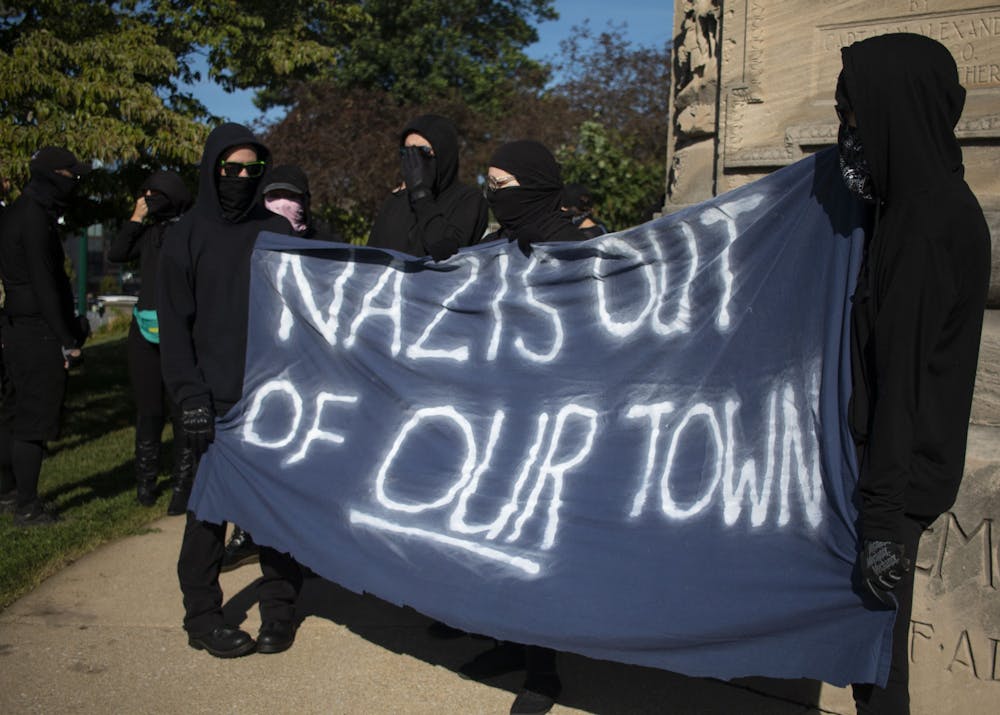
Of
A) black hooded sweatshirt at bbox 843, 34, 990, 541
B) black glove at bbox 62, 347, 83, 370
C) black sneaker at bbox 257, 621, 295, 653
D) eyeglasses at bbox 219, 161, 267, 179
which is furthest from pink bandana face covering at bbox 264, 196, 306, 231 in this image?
black hooded sweatshirt at bbox 843, 34, 990, 541

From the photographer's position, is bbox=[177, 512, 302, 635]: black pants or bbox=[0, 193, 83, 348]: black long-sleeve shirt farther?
bbox=[0, 193, 83, 348]: black long-sleeve shirt

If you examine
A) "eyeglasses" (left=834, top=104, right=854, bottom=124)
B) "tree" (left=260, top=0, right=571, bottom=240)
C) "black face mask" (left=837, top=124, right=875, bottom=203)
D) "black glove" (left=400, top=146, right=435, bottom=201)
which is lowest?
"black face mask" (left=837, top=124, right=875, bottom=203)

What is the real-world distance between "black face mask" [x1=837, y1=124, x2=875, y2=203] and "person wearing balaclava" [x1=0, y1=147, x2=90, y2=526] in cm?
476

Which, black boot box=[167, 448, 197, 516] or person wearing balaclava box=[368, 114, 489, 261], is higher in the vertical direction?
person wearing balaclava box=[368, 114, 489, 261]

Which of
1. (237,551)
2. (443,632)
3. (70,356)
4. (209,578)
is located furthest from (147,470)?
(443,632)

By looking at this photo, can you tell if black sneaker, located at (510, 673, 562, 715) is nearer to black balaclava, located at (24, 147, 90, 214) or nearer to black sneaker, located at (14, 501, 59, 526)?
black sneaker, located at (14, 501, 59, 526)

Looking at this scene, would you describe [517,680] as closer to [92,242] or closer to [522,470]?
[522,470]

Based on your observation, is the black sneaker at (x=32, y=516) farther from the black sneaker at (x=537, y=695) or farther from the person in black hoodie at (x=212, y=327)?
the black sneaker at (x=537, y=695)

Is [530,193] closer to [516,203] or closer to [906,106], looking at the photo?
[516,203]

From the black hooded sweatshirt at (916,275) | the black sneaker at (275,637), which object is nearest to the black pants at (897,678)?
the black hooded sweatshirt at (916,275)

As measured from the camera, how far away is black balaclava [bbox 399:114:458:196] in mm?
4777

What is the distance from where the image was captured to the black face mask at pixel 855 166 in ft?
9.38

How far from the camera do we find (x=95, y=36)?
912 centimetres

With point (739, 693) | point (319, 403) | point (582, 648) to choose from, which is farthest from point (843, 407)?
point (319, 403)
